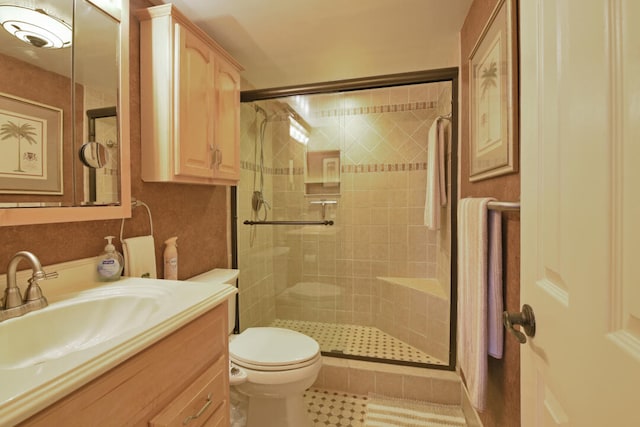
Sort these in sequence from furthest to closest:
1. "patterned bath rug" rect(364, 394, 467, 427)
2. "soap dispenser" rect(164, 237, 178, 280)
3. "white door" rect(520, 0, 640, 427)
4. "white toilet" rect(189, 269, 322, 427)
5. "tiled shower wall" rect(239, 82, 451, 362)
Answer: "tiled shower wall" rect(239, 82, 451, 362) < "patterned bath rug" rect(364, 394, 467, 427) < "soap dispenser" rect(164, 237, 178, 280) < "white toilet" rect(189, 269, 322, 427) < "white door" rect(520, 0, 640, 427)

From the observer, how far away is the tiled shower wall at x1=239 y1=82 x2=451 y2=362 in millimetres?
2428

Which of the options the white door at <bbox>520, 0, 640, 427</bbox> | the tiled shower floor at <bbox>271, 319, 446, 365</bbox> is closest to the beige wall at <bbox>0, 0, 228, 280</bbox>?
the tiled shower floor at <bbox>271, 319, 446, 365</bbox>

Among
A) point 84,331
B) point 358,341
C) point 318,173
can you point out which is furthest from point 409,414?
point 318,173

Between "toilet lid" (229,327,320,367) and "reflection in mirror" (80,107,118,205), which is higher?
"reflection in mirror" (80,107,118,205)

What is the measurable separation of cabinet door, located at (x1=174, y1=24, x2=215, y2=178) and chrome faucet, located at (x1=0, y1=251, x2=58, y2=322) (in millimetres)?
664

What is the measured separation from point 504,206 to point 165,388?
3.66ft

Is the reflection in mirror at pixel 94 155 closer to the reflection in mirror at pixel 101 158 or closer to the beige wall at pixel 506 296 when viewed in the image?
the reflection in mirror at pixel 101 158

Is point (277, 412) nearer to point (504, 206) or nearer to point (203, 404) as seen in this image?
point (203, 404)

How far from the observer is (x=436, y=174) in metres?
2.09

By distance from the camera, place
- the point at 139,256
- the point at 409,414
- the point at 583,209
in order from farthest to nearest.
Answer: the point at 409,414 → the point at 139,256 → the point at 583,209

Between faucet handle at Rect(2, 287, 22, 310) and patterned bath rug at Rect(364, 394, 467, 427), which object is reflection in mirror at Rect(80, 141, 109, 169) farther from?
patterned bath rug at Rect(364, 394, 467, 427)

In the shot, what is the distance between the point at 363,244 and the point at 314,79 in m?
1.51

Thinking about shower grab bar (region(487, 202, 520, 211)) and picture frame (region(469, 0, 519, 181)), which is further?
picture frame (region(469, 0, 519, 181))

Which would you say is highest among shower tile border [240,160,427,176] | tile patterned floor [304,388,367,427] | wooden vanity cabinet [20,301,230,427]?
shower tile border [240,160,427,176]
